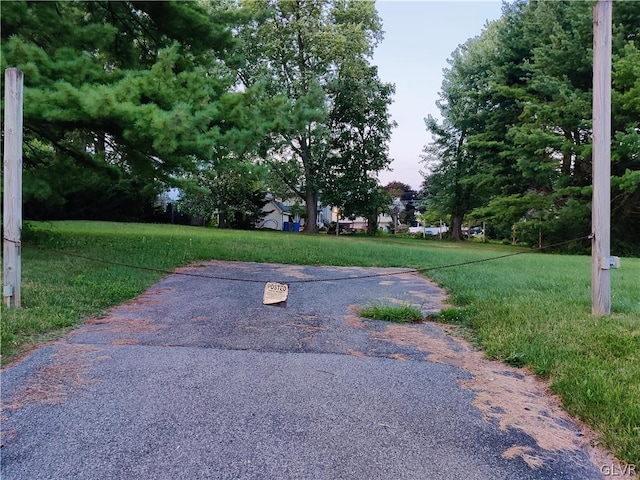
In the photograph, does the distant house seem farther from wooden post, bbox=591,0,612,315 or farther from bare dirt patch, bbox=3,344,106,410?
bare dirt patch, bbox=3,344,106,410

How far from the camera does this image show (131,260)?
316 inches

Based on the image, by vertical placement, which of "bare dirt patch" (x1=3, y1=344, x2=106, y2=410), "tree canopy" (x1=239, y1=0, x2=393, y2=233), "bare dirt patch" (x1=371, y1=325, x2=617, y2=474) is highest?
"tree canopy" (x1=239, y1=0, x2=393, y2=233)

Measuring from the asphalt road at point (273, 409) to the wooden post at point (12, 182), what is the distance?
1011mm

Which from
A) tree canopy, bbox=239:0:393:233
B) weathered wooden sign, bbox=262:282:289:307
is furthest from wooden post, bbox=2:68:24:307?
tree canopy, bbox=239:0:393:233

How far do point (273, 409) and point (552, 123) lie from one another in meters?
19.4

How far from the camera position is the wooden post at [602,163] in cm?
477

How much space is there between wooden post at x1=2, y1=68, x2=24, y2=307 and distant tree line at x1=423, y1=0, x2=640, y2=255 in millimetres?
16848

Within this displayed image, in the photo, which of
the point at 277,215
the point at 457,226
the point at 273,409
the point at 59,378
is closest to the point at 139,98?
the point at 59,378

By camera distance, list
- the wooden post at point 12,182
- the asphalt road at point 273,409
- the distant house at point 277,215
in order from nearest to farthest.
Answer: the asphalt road at point 273,409 < the wooden post at point 12,182 < the distant house at point 277,215

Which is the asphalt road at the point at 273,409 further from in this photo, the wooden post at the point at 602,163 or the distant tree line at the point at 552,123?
the distant tree line at the point at 552,123

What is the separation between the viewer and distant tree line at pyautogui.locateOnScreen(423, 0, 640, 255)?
16531mm

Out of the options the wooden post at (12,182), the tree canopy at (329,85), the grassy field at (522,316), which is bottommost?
the grassy field at (522,316)

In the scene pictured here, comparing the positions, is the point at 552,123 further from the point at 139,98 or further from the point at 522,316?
the point at 139,98

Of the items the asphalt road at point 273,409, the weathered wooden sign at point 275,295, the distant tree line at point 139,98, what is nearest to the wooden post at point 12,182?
the asphalt road at point 273,409
